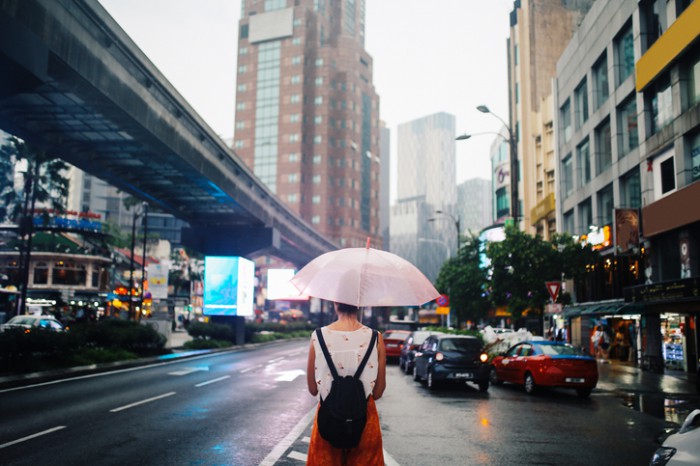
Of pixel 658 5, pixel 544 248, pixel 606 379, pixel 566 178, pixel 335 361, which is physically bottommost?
pixel 606 379

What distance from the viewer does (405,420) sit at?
467 inches

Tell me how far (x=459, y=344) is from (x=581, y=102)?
84.2 ft

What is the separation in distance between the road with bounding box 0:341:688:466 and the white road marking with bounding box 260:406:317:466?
0.02 m

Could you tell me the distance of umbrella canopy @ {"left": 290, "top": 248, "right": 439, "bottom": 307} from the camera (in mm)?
4625

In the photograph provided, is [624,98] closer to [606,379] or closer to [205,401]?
[606,379]

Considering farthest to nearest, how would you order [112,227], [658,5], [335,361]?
[112,227]
[658,5]
[335,361]

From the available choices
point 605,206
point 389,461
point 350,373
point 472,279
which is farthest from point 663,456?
point 605,206

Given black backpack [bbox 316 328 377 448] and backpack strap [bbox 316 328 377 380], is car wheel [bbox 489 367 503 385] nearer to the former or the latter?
backpack strap [bbox 316 328 377 380]

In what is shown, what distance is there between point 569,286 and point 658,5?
19352 millimetres

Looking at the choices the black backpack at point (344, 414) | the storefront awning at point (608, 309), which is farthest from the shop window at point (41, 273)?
the black backpack at point (344, 414)

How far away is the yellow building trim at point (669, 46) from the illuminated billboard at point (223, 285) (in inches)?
1090

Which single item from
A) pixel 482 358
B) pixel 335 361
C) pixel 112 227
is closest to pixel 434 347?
pixel 482 358

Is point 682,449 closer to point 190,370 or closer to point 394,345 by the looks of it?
point 190,370

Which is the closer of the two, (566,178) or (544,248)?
(544,248)
